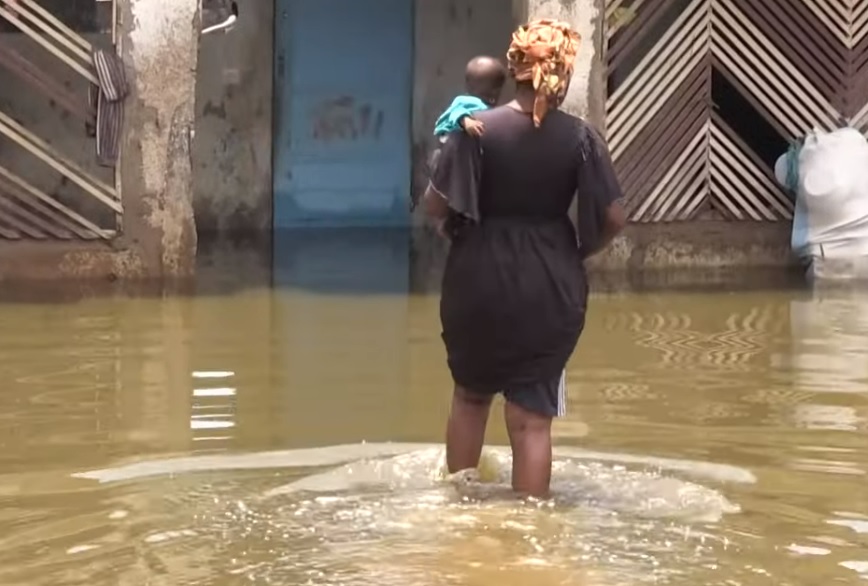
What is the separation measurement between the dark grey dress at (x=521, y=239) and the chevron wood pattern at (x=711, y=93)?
7.03 meters

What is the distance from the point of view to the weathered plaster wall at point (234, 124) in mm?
14594

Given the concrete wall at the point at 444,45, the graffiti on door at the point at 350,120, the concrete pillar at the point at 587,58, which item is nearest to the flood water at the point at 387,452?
the concrete pillar at the point at 587,58

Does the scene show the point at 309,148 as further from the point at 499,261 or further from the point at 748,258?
the point at 499,261

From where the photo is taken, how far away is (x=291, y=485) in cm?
564

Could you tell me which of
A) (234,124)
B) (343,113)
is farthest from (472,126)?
(343,113)

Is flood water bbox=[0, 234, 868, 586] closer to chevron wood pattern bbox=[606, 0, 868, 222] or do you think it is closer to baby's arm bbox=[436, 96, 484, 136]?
baby's arm bbox=[436, 96, 484, 136]

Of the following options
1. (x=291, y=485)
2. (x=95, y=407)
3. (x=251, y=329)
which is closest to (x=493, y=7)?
(x=251, y=329)

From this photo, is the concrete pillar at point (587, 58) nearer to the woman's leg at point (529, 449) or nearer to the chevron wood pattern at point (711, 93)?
the chevron wood pattern at point (711, 93)

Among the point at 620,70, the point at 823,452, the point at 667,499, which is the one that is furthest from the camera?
the point at 620,70

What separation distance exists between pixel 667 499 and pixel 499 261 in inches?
41.3

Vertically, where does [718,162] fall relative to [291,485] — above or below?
above

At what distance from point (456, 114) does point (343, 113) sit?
33.9 ft

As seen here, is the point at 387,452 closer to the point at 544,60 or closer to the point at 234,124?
the point at 544,60

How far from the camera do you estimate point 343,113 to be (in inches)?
603
